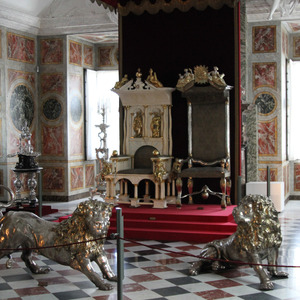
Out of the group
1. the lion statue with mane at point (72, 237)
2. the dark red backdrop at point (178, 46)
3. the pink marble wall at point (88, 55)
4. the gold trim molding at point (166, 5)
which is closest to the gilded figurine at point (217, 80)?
the dark red backdrop at point (178, 46)

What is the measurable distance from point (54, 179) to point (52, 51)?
291 centimetres

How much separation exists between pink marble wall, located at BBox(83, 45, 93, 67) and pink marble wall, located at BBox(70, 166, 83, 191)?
2.55 meters

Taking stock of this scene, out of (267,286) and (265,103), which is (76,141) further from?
(267,286)

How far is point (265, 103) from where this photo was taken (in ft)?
39.2

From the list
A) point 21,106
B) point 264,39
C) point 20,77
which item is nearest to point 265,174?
point 264,39

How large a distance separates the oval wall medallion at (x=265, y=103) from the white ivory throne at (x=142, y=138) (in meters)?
3.73

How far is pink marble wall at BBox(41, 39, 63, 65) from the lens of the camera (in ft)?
40.8

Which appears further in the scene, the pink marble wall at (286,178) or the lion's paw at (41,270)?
the pink marble wall at (286,178)

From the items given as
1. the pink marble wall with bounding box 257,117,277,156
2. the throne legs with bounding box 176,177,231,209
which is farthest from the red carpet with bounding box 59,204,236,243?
the pink marble wall with bounding box 257,117,277,156

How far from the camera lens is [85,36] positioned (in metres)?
12.7

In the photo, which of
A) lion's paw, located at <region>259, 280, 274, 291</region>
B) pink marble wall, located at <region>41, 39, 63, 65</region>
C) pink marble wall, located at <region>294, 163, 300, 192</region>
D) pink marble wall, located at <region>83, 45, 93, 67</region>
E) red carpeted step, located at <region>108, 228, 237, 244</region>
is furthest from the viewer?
pink marble wall, located at <region>83, 45, 93, 67</region>

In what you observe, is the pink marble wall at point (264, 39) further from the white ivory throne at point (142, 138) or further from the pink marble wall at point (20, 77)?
Answer: the pink marble wall at point (20, 77)

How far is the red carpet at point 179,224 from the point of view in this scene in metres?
7.40

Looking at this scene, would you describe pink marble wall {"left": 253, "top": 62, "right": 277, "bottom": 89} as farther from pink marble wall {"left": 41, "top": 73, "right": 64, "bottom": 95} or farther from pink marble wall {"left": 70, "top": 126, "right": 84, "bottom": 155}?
pink marble wall {"left": 41, "top": 73, "right": 64, "bottom": 95}
